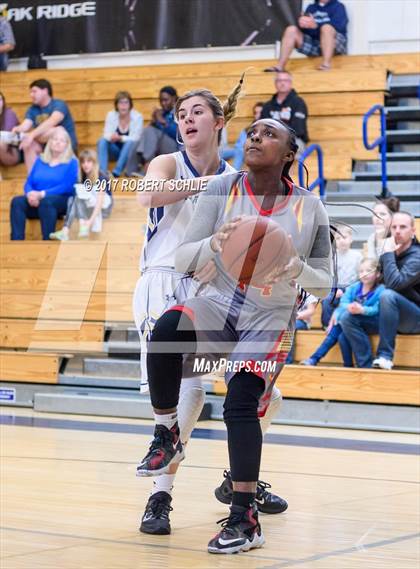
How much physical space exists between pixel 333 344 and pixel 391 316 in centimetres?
63

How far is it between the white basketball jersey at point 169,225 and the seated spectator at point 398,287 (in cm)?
405

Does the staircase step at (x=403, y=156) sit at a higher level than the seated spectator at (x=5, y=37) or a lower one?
lower

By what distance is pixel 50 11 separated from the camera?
13453 mm

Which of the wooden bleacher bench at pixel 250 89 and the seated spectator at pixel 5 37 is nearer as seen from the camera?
the wooden bleacher bench at pixel 250 89

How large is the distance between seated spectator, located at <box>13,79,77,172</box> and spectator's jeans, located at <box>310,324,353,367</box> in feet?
14.7

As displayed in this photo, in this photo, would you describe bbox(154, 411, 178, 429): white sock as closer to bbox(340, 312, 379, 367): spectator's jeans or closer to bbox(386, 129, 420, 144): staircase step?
bbox(340, 312, 379, 367): spectator's jeans

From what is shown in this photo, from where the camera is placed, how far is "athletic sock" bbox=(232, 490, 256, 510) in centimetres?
364

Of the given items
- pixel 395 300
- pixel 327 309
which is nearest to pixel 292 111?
pixel 327 309

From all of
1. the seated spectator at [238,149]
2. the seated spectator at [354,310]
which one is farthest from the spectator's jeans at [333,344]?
the seated spectator at [238,149]

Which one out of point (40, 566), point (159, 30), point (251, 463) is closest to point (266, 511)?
point (251, 463)

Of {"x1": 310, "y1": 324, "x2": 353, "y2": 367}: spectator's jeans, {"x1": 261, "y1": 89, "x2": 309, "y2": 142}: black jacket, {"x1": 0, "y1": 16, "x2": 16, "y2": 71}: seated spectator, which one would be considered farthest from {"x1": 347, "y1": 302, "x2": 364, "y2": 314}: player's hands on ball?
{"x1": 0, "y1": 16, "x2": 16, "y2": 71}: seated spectator

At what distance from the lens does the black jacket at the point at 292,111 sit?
10.8 metres

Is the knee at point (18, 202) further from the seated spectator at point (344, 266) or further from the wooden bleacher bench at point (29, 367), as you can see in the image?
the seated spectator at point (344, 266)

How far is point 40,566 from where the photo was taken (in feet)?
10.8
